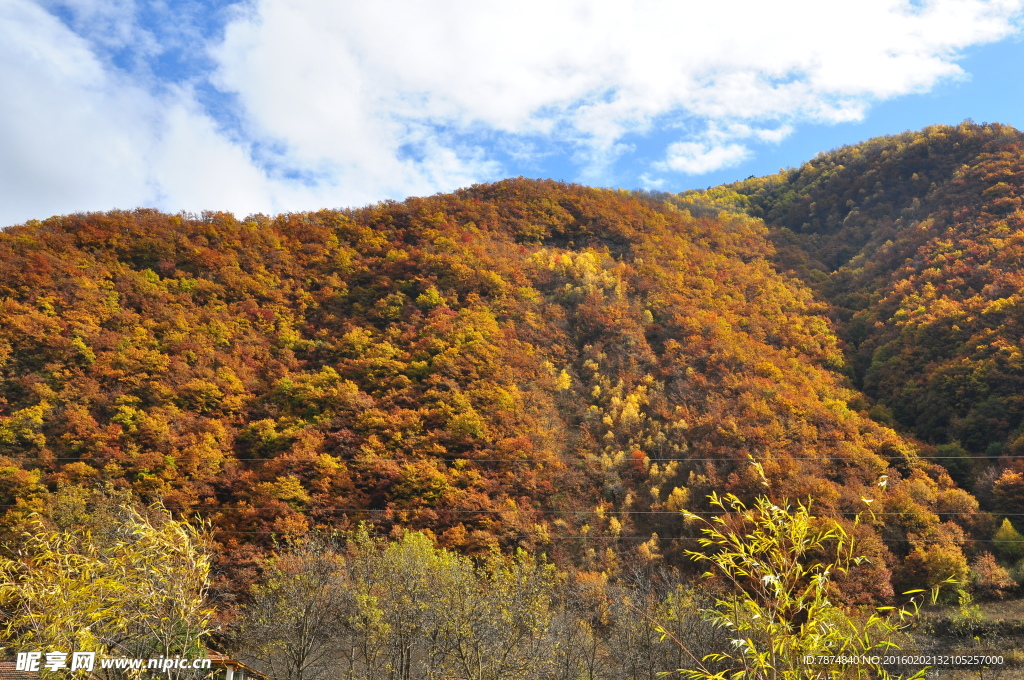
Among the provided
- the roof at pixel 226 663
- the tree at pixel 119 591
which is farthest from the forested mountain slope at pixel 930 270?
the tree at pixel 119 591

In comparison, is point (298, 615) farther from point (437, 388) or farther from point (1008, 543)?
point (1008, 543)

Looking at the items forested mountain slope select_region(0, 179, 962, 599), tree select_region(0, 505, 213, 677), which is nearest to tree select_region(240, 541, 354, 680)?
forested mountain slope select_region(0, 179, 962, 599)

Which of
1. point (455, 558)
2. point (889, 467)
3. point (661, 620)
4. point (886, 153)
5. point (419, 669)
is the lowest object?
point (419, 669)

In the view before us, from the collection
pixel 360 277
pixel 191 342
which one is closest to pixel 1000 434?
pixel 360 277

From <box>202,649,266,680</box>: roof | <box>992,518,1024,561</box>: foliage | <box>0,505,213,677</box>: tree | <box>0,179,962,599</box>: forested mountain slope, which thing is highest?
<box>0,179,962,599</box>: forested mountain slope

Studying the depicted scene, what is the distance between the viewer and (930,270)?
135 ft

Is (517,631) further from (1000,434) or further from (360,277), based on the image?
(360,277)

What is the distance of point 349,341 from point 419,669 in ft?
67.6

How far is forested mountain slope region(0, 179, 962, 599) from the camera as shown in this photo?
81.4 ft

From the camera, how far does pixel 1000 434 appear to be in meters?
28.6

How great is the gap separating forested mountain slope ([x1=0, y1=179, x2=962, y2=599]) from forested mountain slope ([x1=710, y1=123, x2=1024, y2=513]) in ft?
2.45

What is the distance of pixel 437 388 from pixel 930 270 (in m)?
36.3

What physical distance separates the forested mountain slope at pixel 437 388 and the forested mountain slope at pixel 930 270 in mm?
746

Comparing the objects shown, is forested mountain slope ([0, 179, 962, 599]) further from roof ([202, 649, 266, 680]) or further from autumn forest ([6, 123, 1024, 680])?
roof ([202, 649, 266, 680])
